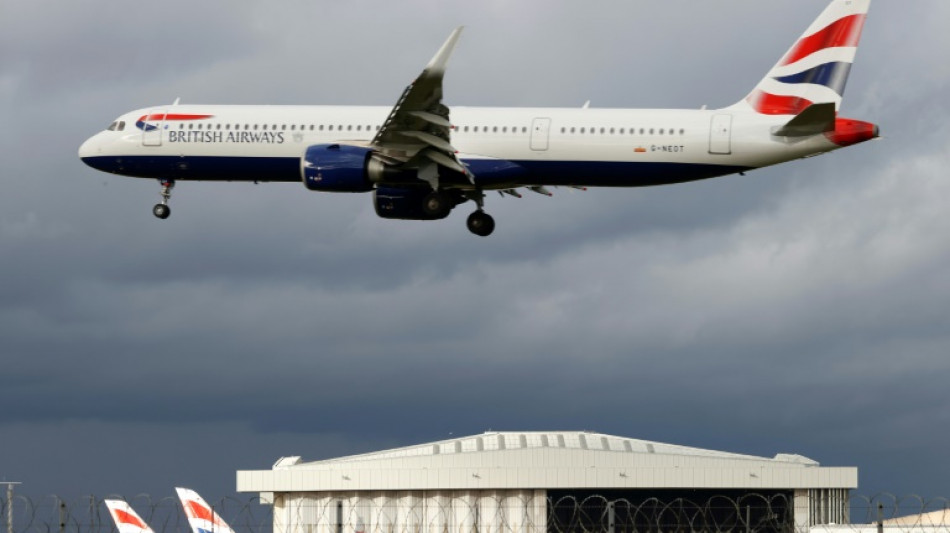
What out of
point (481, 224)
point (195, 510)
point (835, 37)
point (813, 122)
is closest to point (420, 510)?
point (195, 510)

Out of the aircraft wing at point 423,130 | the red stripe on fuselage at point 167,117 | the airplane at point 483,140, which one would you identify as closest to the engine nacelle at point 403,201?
the airplane at point 483,140

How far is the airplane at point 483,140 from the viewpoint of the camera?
7438cm

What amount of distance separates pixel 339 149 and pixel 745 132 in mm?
15432

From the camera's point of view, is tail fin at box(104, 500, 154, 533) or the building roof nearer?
tail fin at box(104, 500, 154, 533)

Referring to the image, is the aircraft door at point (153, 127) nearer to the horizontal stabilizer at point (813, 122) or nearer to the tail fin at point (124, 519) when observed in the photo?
the tail fin at point (124, 519)

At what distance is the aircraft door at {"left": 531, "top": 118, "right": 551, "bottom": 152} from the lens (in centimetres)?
7594

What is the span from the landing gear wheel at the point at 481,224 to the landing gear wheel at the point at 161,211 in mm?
12588

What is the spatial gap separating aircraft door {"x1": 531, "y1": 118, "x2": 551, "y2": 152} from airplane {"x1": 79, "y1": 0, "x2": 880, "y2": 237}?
54 mm

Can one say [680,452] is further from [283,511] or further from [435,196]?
[435,196]

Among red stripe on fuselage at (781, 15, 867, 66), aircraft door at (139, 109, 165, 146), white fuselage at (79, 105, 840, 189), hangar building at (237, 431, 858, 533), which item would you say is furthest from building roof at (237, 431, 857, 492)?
red stripe on fuselage at (781, 15, 867, 66)

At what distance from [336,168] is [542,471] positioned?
112ft

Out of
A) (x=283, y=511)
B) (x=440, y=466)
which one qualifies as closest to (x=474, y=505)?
(x=440, y=466)

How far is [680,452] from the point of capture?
4528 inches

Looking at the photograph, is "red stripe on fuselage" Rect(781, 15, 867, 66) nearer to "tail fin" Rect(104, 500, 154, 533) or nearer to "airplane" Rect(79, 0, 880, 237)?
"airplane" Rect(79, 0, 880, 237)
